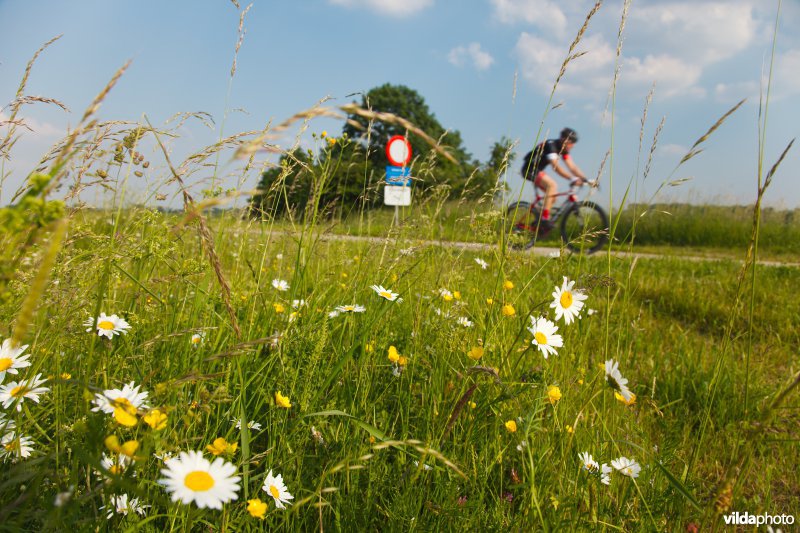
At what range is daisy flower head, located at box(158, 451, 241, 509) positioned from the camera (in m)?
0.62

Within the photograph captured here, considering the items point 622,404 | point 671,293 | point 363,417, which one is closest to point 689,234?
point 671,293

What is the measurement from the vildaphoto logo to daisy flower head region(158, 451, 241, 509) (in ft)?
3.89

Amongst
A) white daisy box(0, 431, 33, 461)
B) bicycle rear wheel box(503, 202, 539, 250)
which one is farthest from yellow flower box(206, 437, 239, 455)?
bicycle rear wheel box(503, 202, 539, 250)

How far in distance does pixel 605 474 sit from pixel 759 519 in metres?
0.42

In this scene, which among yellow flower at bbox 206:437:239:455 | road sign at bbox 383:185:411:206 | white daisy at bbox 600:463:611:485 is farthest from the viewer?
road sign at bbox 383:185:411:206

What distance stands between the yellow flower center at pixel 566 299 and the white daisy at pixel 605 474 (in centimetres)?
43

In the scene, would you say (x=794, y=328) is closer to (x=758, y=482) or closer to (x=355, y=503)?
(x=758, y=482)

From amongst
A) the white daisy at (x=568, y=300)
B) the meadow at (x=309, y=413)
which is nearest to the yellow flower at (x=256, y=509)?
the meadow at (x=309, y=413)

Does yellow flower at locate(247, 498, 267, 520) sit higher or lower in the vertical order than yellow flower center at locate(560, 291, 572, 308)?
lower

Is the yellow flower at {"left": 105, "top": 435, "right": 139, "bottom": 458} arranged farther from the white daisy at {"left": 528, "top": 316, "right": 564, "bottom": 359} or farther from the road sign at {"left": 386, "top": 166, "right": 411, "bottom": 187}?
the road sign at {"left": 386, "top": 166, "right": 411, "bottom": 187}

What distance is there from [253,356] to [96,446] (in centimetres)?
70

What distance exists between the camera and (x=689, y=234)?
1049 centimetres

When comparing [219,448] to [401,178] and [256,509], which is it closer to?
[256,509]

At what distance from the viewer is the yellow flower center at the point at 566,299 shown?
1.39m
